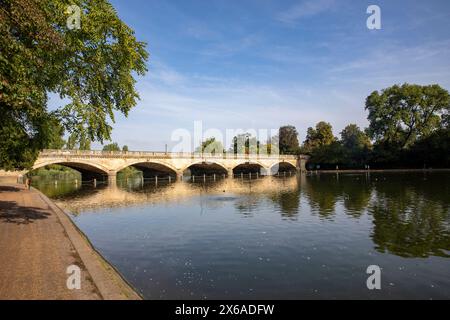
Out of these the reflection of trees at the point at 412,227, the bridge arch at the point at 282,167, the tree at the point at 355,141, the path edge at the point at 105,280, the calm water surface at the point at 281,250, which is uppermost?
the tree at the point at 355,141

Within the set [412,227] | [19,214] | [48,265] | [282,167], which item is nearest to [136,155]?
[19,214]

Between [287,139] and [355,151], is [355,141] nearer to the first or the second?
[355,151]

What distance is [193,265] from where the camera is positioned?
11.7 meters

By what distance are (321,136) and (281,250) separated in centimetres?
9801

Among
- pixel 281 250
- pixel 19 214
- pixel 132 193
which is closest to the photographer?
pixel 281 250

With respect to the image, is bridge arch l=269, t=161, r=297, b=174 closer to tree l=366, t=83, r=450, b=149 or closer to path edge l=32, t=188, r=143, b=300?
tree l=366, t=83, r=450, b=149

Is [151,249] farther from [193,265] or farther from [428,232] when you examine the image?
[428,232]

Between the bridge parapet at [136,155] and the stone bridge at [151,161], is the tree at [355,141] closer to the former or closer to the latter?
the stone bridge at [151,161]

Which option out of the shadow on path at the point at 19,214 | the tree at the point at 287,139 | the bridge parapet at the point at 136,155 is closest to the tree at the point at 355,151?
the bridge parapet at the point at 136,155

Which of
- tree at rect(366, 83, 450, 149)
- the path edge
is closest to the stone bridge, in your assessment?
tree at rect(366, 83, 450, 149)

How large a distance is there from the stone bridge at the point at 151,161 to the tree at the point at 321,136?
6180mm

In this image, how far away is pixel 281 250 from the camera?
43.9ft

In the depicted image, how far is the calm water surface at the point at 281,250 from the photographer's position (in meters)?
9.53
